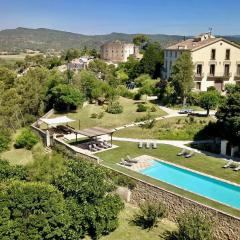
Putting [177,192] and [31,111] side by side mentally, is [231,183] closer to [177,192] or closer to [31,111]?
[177,192]

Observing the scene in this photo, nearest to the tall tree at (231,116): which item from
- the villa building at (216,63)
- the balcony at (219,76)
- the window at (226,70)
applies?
the villa building at (216,63)

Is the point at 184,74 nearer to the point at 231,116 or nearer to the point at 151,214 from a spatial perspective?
the point at 231,116

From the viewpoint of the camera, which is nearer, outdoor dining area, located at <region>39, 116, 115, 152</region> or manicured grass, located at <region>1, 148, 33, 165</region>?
outdoor dining area, located at <region>39, 116, 115, 152</region>

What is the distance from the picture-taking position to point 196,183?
78.5 ft

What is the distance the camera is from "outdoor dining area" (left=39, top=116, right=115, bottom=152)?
30094 millimetres

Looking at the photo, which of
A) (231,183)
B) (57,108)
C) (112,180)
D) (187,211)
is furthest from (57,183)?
(57,108)

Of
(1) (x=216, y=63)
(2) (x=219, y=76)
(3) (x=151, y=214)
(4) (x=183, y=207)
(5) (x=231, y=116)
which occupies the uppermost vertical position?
(1) (x=216, y=63)

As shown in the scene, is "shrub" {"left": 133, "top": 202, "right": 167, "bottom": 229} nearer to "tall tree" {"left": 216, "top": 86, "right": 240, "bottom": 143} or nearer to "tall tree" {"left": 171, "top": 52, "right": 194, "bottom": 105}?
"tall tree" {"left": 216, "top": 86, "right": 240, "bottom": 143}

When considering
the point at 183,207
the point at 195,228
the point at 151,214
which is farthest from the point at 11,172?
the point at 195,228

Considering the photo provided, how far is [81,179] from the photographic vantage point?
21.8m

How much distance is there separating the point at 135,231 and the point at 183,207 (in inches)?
120

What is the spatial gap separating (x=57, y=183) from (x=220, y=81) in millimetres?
34989

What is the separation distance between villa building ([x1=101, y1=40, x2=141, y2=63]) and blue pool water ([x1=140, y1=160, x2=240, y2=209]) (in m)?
84.7

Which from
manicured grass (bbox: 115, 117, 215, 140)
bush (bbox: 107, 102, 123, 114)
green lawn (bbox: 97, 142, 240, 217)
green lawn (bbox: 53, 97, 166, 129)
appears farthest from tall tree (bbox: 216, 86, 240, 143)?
bush (bbox: 107, 102, 123, 114)
